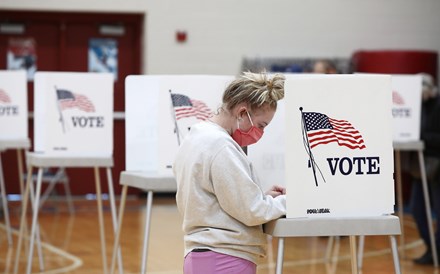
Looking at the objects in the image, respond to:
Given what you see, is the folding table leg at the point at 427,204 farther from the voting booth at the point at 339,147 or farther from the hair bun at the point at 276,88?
the hair bun at the point at 276,88

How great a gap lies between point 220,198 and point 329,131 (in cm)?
48

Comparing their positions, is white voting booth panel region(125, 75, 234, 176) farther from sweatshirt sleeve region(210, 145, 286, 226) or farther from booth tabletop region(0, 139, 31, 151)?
booth tabletop region(0, 139, 31, 151)

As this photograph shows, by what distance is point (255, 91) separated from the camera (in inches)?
122

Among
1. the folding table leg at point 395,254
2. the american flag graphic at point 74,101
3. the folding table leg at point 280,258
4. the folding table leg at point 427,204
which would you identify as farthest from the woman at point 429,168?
the folding table leg at point 280,258

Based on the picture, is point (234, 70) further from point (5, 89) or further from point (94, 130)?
point (94, 130)

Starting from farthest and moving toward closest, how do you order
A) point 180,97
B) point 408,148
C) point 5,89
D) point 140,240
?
1. point 140,240
2. point 5,89
3. point 408,148
4. point 180,97

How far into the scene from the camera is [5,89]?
7.39 meters

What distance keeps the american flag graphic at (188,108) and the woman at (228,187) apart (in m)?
1.48

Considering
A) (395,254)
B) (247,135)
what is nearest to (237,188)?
(247,135)

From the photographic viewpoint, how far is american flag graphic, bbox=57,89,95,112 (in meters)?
5.78

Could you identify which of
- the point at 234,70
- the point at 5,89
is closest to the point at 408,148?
the point at 5,89

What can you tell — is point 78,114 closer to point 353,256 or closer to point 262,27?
point 353,256

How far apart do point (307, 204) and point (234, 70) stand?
9.23 meters

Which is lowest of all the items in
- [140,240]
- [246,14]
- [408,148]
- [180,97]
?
[140,240]
